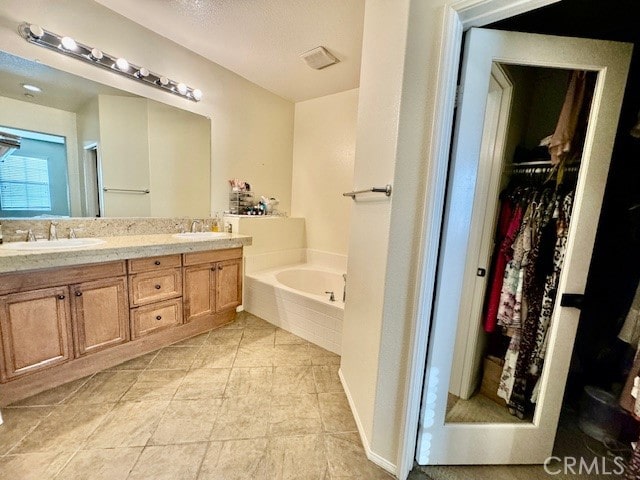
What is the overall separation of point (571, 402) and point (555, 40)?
2.01m

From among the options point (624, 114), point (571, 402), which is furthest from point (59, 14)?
point (571, 402)

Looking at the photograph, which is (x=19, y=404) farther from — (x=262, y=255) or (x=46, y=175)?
(x=262, y=255)

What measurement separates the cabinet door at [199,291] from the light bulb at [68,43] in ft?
5.62

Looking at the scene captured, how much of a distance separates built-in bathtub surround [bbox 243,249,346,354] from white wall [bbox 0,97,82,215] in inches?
62.4

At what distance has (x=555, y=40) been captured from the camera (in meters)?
0.99

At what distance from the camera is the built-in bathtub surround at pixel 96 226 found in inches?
65.9

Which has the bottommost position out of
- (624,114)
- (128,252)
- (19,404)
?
(19,404)

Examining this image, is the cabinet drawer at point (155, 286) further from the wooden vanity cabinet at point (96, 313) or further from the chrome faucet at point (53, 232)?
the chrome faucet at point (53, 232)

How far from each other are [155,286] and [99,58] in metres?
1.73

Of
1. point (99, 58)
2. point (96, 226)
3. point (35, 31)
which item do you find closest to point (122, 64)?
point (99, 58)

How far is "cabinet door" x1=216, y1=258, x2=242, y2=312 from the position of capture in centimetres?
238

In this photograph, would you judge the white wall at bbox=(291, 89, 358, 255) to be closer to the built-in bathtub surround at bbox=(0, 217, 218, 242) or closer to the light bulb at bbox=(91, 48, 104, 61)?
the built-in bathtub surround at bbox=(0, 217, 218, 242)

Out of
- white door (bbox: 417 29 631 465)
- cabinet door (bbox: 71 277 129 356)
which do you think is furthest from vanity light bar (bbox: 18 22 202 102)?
white door (bbox: 417 29 631 465)

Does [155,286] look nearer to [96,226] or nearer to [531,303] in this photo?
[96,226]
